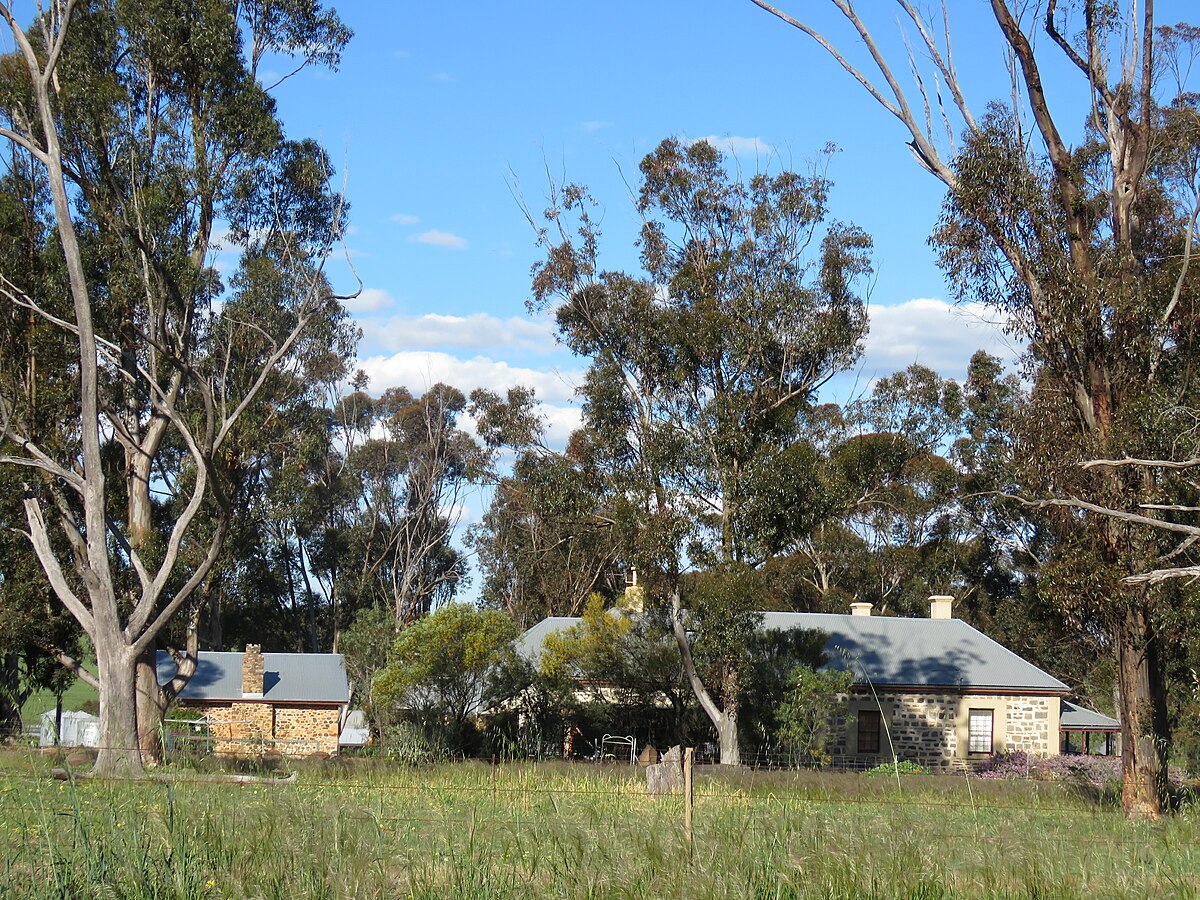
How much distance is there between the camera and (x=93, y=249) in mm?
22266

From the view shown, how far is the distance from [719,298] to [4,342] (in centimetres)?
1404

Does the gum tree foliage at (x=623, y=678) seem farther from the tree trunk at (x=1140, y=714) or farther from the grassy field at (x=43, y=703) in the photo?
the tree trunk at (x=1140, y=714)

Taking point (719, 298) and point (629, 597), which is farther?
point (629, 597)

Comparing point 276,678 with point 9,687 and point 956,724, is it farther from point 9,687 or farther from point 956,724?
point 956,724

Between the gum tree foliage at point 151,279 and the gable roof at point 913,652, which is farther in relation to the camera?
the gable roof at point 913,652

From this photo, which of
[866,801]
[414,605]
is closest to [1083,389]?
[866,801]

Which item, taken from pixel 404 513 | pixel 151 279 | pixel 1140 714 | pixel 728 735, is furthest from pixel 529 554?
pixel 1140 714

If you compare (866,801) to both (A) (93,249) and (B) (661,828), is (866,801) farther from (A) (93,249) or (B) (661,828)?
(A) (93,249)

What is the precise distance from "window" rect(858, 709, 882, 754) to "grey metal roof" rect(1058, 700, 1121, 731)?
8295 mm

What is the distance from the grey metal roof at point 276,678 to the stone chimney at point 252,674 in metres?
0.27

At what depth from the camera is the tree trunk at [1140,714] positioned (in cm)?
1631

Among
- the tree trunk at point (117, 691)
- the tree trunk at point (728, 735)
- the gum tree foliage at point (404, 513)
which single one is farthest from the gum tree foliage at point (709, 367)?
the gum tree foliage at point (404, 513)

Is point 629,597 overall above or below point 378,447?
below

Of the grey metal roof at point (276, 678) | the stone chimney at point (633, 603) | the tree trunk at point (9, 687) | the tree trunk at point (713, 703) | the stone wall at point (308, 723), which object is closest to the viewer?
the tree trunk at point (713, 703)
